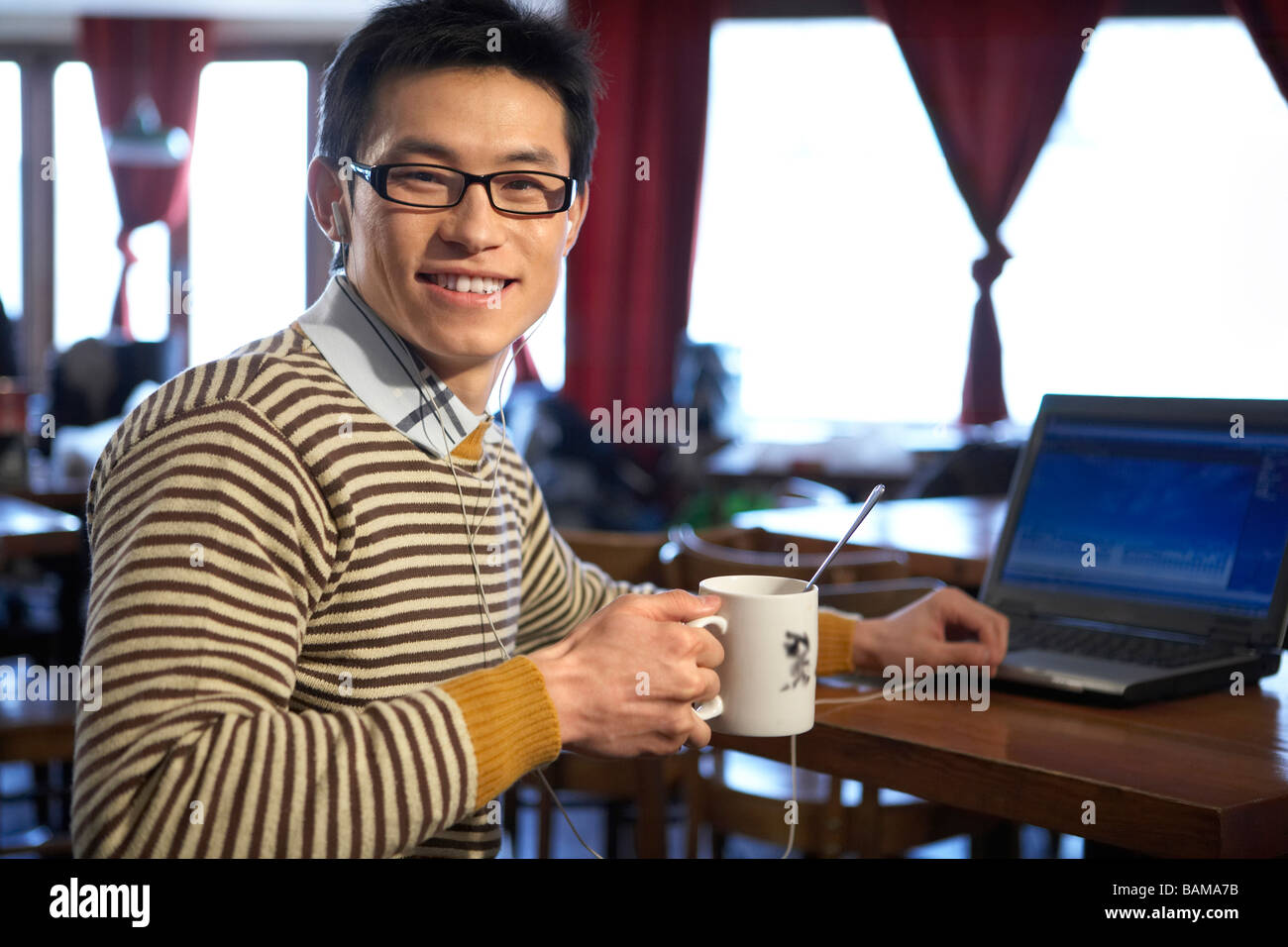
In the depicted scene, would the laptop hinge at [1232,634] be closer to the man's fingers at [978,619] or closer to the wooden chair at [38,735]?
the man's fingers at [978,619]

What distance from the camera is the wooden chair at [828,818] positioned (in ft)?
7.19

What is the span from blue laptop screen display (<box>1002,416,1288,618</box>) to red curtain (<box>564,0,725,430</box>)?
16.6 ft

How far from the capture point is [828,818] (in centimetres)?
228

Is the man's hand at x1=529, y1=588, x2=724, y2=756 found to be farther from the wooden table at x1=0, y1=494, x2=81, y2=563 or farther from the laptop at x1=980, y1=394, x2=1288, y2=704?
the wooden table at x1=0, y1=494, x2=81, y2=563

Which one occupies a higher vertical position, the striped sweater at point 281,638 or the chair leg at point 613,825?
the striped sweater at point 281,638

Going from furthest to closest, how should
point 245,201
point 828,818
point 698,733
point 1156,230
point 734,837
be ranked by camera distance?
point 245,201
point 1156,230
point 734,837
point 828,818
point 698,733

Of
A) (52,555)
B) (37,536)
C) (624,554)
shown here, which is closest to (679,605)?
(624,554)

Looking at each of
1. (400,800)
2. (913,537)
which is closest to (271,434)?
(400,800)

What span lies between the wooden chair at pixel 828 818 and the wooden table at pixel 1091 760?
80 cm

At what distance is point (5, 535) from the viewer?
2.65 metres

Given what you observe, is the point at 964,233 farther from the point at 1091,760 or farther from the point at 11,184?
the point at 11,184

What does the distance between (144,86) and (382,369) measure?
305 inches

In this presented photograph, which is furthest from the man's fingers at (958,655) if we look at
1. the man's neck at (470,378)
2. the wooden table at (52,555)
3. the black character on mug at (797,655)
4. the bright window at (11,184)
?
the bright window at (11,184)
